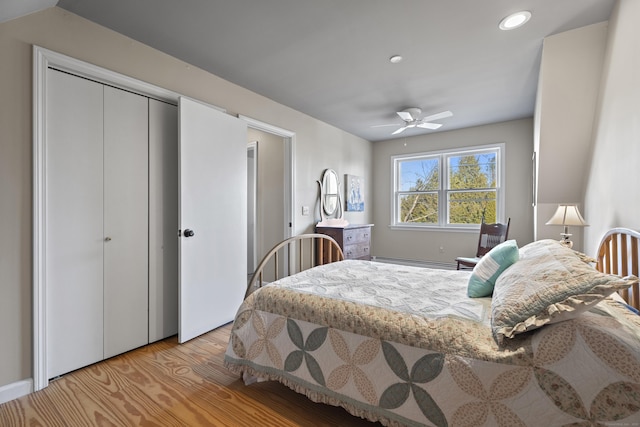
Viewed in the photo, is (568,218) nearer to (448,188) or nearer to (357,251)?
(357,251)

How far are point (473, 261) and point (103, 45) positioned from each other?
4280 mm

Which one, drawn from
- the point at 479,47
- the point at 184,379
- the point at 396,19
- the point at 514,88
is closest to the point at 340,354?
the point at 184,379

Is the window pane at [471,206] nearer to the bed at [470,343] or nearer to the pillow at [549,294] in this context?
the bed at [470,343]

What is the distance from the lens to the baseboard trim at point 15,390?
1720 millimetres

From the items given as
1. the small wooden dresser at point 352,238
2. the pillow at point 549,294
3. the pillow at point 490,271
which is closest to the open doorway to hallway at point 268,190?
the small wooden dresser at point 352,238

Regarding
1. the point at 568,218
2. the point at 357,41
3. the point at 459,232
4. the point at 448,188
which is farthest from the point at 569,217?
the point at 448,188

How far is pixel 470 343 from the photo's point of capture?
3.99ft

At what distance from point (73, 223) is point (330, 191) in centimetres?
316

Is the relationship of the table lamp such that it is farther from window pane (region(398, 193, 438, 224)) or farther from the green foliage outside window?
window pane (region(398, 193, 438, 224))

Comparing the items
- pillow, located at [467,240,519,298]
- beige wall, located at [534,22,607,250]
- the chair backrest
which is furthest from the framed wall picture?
pillow, located at [467,240,519,298]

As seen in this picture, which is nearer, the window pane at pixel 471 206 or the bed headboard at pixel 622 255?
the bed headboard at pixel 622 255

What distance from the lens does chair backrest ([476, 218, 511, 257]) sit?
3.97m

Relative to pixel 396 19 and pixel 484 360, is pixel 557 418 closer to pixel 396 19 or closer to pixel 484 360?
pixel 484 360

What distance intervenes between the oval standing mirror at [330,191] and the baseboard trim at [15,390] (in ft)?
11.0
